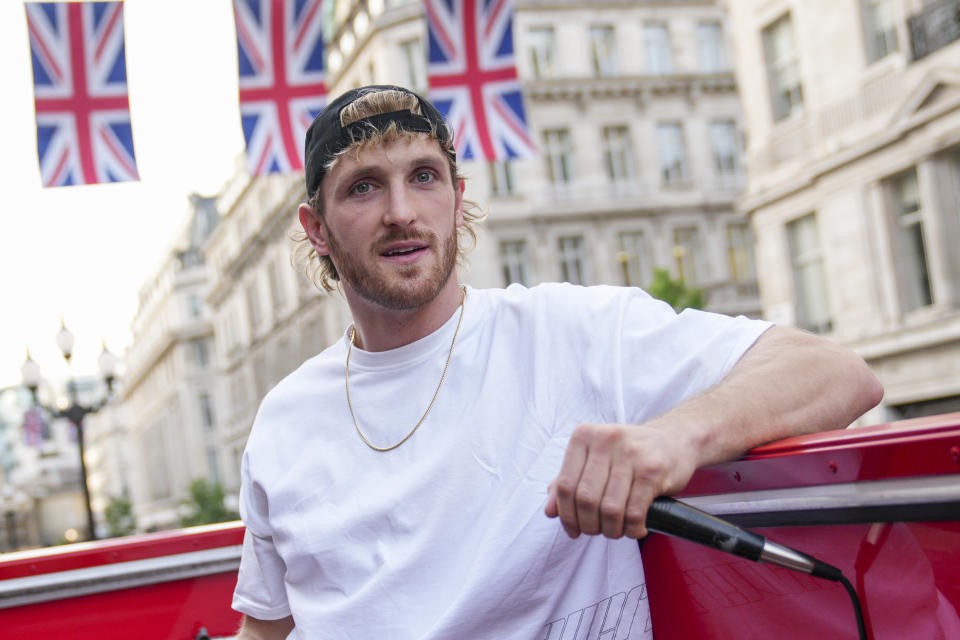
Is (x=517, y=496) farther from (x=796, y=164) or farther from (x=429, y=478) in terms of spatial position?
(x=796, y=164)

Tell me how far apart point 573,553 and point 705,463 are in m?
0.45

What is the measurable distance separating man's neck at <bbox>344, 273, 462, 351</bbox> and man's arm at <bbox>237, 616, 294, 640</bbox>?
0.66 metres

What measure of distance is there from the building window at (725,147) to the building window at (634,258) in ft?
14.7

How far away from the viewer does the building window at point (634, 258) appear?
38.0 metres

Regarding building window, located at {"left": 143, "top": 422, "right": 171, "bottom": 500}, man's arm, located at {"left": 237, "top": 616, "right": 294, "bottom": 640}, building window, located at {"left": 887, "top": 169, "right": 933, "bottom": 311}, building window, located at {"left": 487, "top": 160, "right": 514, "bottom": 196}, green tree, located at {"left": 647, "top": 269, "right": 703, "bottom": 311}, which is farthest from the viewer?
building window, located at {"left": 143, "top": 422, "right": 171, "bottom": 500}

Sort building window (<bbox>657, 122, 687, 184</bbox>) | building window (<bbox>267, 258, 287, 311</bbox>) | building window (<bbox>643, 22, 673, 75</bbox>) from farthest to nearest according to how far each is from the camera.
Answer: building window (<bbox>267, 258, 287, 311</bbox>) < building window (<bbox>643, 22, 673, 75</bbox>) < building window (<bbox>657, 122, 687, 184</bbox>)

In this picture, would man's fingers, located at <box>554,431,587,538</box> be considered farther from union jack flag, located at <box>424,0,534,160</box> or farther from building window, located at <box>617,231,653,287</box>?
building window, located at <box>617,231,653,287</box>

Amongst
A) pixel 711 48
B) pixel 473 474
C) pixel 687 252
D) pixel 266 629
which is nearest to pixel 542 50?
pixel 711 48

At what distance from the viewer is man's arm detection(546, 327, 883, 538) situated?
138 centimetres

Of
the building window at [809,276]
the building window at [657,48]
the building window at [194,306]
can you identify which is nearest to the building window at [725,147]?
the building window at [657,48]

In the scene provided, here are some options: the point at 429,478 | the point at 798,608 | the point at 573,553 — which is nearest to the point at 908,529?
the point at 798,608

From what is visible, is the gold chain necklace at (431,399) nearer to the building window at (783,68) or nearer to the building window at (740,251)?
the building window at (783,68)

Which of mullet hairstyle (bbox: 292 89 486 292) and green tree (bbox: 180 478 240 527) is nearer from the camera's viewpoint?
mullet hairstyle (bbox: 292 89 486 292)

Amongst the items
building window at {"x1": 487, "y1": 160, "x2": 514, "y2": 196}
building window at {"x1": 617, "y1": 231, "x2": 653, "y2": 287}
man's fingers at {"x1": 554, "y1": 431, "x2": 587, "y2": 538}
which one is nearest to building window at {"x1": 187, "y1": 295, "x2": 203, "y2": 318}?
building window at {"x1": 487, "y1": 160, "x2": 514, "y2": 196}
